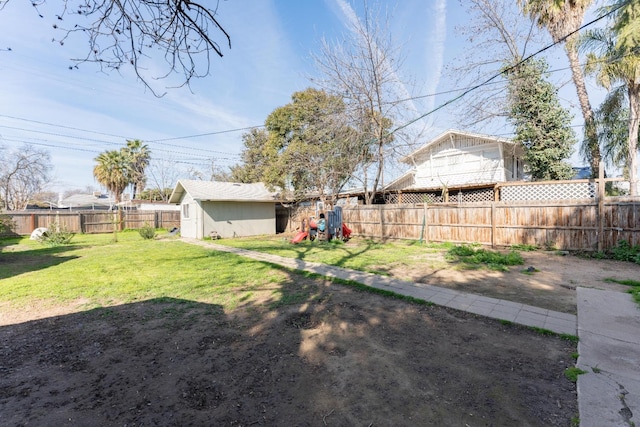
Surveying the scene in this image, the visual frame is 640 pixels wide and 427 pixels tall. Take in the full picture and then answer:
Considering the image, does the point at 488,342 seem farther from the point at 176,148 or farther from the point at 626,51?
the point at 176,148

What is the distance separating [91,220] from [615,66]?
94.0 ft

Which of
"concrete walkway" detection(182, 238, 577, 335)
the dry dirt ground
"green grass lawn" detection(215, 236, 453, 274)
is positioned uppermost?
"green grass lawn" detection(215, 236, 453, 274)

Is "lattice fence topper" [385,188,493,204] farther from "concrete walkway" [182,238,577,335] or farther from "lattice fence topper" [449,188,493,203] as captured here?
"concrete walkway" [182,238,577,335]

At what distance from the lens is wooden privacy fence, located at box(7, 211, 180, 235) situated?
17109 millimetres

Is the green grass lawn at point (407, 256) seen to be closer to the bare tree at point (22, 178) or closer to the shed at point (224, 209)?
the shed at point (224, 209)

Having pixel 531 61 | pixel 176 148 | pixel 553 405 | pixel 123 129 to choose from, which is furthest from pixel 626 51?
pixel 176 148

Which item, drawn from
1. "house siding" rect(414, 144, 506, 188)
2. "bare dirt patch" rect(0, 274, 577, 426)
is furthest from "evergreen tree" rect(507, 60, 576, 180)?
"bare dirt patch" rect(0, 274, 577, 426)

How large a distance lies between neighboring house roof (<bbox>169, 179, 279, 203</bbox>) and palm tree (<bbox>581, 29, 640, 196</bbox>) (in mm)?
15846

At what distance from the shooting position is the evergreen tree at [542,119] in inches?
487

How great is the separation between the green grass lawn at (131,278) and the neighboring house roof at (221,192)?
5.76 m

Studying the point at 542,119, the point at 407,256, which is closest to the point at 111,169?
the point at 407,256

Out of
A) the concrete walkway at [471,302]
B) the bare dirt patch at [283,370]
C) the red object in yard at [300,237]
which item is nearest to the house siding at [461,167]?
the red object in yard at [300,237]

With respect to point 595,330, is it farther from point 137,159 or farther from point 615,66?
point 137,159

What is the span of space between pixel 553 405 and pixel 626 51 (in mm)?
14587
